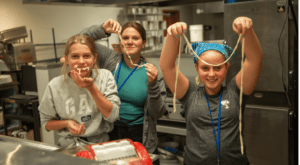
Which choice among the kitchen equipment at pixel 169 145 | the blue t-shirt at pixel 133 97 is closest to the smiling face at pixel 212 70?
the blue t-shirt at pixel 133 97

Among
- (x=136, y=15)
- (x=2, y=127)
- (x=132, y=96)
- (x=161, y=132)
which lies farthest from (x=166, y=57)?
(x=136, y=15)

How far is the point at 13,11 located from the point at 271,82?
3.93 meters

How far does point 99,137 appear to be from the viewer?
121 cm

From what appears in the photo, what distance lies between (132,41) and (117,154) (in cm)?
75

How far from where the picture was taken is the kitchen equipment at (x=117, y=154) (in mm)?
792

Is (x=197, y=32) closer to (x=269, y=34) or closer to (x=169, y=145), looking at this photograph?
(x=269, y=34)

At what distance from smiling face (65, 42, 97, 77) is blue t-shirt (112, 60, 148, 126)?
27 centimetres

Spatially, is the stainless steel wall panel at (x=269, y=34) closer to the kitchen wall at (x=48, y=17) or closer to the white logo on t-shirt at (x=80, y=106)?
the white logo on t-shirt at (x=80, y=106)

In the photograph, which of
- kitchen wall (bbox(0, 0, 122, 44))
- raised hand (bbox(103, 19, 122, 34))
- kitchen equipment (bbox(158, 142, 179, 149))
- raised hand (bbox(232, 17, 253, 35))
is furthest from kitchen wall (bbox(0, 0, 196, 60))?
raised hand (bbox(232, 17, 253, 35))

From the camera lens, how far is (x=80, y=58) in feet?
3.93

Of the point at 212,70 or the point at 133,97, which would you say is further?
the point at 133,97

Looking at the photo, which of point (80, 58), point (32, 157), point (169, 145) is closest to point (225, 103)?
point (80, 58)

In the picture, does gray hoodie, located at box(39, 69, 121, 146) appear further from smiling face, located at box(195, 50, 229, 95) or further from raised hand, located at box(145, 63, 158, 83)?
smiling face, located at box(195, 50, 229, 95)

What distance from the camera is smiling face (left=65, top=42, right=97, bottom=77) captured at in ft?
3.91
